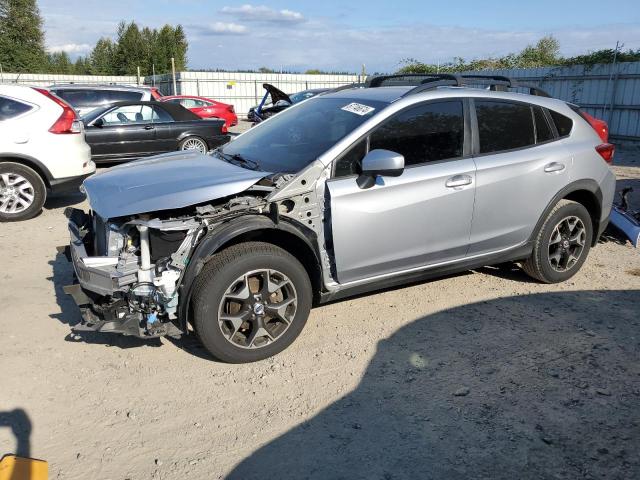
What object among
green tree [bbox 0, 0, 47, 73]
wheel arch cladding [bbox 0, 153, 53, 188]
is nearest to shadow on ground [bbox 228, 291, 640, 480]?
wheel arch cladding [bbox 0, 153, 53, 188]

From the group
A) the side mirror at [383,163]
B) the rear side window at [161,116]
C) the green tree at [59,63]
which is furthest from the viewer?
the green tree at [59,63]

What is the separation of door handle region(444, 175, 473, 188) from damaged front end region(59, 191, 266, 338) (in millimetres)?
1461

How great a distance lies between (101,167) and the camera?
12.2 meters

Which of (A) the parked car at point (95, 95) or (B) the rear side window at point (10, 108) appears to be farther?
(A) the parked car at point (95, 95)

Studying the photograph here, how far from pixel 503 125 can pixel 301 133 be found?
1.67 metres

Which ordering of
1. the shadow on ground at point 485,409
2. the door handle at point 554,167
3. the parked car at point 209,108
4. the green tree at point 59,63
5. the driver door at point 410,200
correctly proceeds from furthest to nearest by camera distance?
1. the green tree at point 59,63
2. the parked car at point 209,108
3. the door handle at point 554,167
4. the driver door at point 410,200
5. the shadow on ground at point 485,409

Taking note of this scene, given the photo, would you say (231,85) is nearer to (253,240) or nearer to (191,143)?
(191,143)

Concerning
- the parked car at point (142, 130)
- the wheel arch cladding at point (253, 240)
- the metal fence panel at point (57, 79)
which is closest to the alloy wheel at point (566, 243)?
the wheel arch cladding at point (253, 240)

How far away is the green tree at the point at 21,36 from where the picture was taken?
165 feet

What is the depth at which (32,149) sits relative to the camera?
288 inches

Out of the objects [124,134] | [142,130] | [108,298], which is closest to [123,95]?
[142,130]

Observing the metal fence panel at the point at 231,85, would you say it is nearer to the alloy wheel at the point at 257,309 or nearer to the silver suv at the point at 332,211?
the silver suv at the point at 332,211

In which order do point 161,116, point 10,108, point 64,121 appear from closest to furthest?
point 10,108, point 64,121, point 161,116

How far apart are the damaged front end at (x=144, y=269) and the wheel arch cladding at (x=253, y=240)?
5 cm
